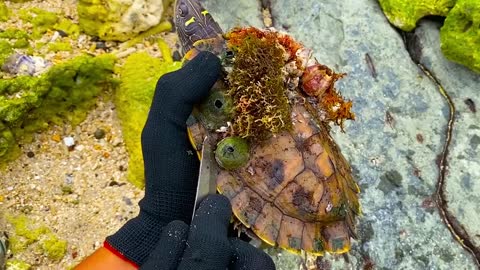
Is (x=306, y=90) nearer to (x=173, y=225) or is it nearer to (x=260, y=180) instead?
(x=260, y=180)

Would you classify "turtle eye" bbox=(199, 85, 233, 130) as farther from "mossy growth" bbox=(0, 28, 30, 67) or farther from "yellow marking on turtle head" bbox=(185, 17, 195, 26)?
"mossy growth" bbox=(0, 28, 30, 67)

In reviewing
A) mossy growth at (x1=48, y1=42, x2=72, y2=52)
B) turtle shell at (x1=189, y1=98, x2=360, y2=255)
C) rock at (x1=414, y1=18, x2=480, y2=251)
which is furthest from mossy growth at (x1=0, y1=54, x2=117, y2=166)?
rock at (x1=414, y1=18, x2=480, y2=251)

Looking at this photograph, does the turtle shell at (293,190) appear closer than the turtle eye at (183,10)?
Yes

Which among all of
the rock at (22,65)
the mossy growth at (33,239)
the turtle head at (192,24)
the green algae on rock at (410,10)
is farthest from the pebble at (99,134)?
the green algae on rock at (410,10)

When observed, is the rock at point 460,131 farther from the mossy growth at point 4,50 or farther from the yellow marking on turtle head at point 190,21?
the mossy growth at point 4,50

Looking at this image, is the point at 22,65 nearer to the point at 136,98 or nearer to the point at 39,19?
the point at 39,19

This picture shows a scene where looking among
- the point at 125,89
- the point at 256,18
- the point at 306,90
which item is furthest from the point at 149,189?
the point at 256,18
